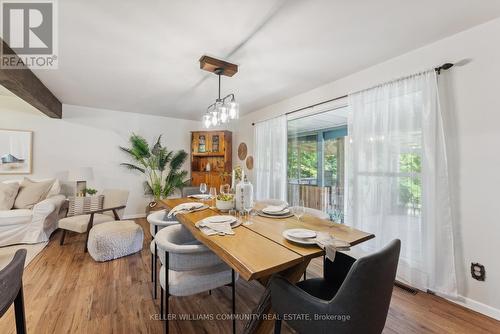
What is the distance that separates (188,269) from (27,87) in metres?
2.85

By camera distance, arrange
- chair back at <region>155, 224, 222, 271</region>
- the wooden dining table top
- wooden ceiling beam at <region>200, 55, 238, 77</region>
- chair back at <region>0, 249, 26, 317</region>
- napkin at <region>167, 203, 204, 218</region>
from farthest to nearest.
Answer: wooden ceiling beam at <region>200, 55, 238, 77</region> < napkin at <region>167, 203, 204, 218</region> < chair back at <region>155, 224, 222, 271</region> < the wooden dining table top < chair back at <region>0, 249, 26, 317</region>

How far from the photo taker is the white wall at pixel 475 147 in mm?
1671

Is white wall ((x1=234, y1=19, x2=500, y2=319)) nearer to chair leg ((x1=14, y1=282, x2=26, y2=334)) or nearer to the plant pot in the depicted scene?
the plant pot

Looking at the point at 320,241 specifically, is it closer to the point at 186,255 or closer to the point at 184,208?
the point at 186,255

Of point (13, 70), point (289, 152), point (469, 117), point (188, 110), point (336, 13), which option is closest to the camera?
point (336, 13)

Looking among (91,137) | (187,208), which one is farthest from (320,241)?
(91,137)

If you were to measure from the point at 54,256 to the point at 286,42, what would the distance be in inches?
144

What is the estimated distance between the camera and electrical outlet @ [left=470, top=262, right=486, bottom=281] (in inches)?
67.6

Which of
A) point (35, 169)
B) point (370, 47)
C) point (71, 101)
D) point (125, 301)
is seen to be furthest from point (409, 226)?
point (35, 169)

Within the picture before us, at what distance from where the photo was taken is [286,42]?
6.23 feet

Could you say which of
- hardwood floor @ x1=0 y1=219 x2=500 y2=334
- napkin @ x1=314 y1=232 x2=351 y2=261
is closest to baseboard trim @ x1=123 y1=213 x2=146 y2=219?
hardwood floor @ x1=0 y1=219 x2=500 y2=334

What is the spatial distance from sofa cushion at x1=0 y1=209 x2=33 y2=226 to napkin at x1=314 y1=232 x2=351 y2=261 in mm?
3890

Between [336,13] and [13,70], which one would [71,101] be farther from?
[336,13]

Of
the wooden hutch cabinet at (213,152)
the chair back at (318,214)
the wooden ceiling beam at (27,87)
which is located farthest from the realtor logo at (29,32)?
the wooden hutch cabinet at (213,152)
